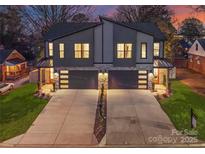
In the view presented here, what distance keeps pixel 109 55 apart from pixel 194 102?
106 inches

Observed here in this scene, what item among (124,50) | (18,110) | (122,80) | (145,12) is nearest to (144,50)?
(124,50)

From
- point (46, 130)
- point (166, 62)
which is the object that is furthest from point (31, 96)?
point (166, 62)

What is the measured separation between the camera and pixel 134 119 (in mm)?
10000

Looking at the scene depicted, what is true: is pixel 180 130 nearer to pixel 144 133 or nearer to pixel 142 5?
pixel 144 133

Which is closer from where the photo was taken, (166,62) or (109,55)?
(166,62)

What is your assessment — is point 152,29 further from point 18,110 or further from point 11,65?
point 18,110

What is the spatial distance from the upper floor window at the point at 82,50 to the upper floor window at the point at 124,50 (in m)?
0.85

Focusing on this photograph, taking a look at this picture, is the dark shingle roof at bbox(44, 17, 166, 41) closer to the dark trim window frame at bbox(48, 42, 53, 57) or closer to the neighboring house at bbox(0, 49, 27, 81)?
the dark trim window frame at bbox(48, 42, 53, 57)

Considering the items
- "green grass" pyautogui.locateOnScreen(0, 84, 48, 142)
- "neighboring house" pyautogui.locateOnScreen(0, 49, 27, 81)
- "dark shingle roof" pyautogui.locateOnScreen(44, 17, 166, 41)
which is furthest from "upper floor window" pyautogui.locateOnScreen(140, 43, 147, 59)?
"neighboring house" pyautogui.locateOnScreen(0, 49, 27, 81)

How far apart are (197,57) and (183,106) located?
49.3 inches

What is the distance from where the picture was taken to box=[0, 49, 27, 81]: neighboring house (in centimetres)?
994

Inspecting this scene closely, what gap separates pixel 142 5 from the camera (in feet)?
31.4

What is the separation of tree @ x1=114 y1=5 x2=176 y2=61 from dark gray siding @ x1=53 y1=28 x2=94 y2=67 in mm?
1199
